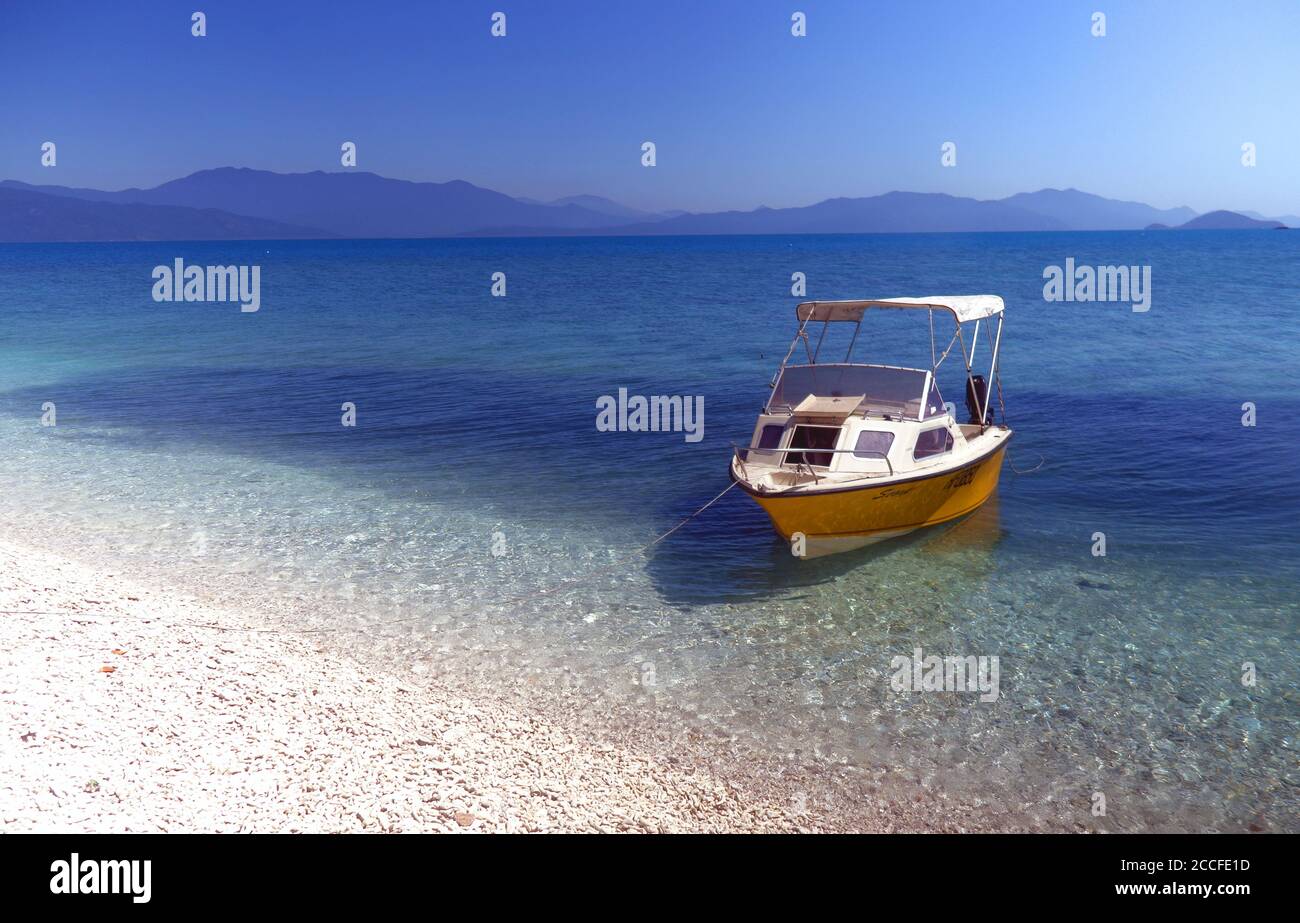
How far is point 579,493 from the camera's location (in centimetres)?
2028

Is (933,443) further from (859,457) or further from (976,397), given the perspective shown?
(976,397)

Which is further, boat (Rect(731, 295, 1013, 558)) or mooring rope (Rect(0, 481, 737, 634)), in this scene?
boat (Rect(731, 295, 1013, 558))

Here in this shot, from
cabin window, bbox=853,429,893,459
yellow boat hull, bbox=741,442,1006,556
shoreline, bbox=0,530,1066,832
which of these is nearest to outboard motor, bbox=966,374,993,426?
yellow boat hull, bbox=741,442,1006,556

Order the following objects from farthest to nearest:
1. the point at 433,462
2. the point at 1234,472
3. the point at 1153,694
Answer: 1. the point at 433,462
2. the point at 1234,472
3. the point at 1153,694

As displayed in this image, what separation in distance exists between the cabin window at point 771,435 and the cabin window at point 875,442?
150 centimetres

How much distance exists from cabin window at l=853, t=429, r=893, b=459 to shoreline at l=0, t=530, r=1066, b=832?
719 cm

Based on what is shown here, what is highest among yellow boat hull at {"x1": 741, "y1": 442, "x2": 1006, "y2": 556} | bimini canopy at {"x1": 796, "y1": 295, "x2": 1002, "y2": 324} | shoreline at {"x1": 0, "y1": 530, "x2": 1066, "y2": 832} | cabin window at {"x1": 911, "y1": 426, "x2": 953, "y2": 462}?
bimini canopy at {"x1": 796, "y1": 295, "x2": 1002, "y2": 324}

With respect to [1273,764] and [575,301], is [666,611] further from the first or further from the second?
[575,301]

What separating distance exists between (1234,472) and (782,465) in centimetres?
1247

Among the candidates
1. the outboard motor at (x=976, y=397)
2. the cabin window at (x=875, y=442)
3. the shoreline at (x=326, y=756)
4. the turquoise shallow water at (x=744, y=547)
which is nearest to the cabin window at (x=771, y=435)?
the cabin window at (x=875, y=442)

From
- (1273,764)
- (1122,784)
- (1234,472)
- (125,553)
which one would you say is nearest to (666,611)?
(1122,784)

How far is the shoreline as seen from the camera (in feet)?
25.3

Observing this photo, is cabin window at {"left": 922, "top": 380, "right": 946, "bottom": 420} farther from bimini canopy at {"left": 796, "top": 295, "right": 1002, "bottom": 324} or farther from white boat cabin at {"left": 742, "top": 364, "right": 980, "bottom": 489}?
bimini canopy at {"left": 796, "top": 295, "right": 1002, "bottom": 324}

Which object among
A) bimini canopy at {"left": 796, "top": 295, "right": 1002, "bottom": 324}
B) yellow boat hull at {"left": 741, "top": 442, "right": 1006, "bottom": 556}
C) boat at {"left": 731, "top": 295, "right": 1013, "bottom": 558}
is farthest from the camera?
bimini canopy at {"left": 796, "top": 295, "right": 1002, "bottom": 324}
